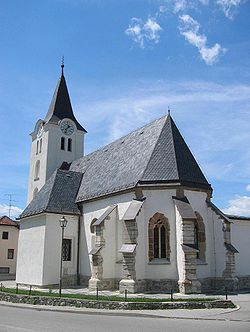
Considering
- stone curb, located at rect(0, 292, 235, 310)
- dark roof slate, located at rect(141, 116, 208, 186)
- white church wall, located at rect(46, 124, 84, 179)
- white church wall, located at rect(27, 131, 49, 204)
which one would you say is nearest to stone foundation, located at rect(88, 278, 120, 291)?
stone curb, located at rect(0, 292, 235, 310)

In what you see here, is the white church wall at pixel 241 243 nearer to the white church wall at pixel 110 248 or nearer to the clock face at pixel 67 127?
the white church wall at pixel 110 248

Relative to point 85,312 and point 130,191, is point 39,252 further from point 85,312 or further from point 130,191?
point 85,312

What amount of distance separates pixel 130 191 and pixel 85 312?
10.1 meters

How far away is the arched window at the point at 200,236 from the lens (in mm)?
24016

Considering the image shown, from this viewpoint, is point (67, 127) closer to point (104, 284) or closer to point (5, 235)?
point (5, 235)

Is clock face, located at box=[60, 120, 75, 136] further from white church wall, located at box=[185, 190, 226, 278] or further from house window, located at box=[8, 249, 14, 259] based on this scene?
white church wall, located at box=[185, 190, 226, 278]

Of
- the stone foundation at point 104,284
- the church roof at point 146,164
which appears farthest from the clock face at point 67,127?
the stone foundation at point 104,284

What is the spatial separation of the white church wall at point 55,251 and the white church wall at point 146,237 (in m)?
7.66

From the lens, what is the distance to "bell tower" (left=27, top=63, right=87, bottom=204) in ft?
129

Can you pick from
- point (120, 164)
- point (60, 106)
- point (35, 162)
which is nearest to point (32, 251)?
point (120, 164)

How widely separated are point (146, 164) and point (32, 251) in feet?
36.8

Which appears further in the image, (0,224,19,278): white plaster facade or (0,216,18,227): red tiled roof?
(0,216,18,227): red tiled roof

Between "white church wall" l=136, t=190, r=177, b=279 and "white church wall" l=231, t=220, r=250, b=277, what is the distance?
645 cm

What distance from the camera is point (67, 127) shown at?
135ft
